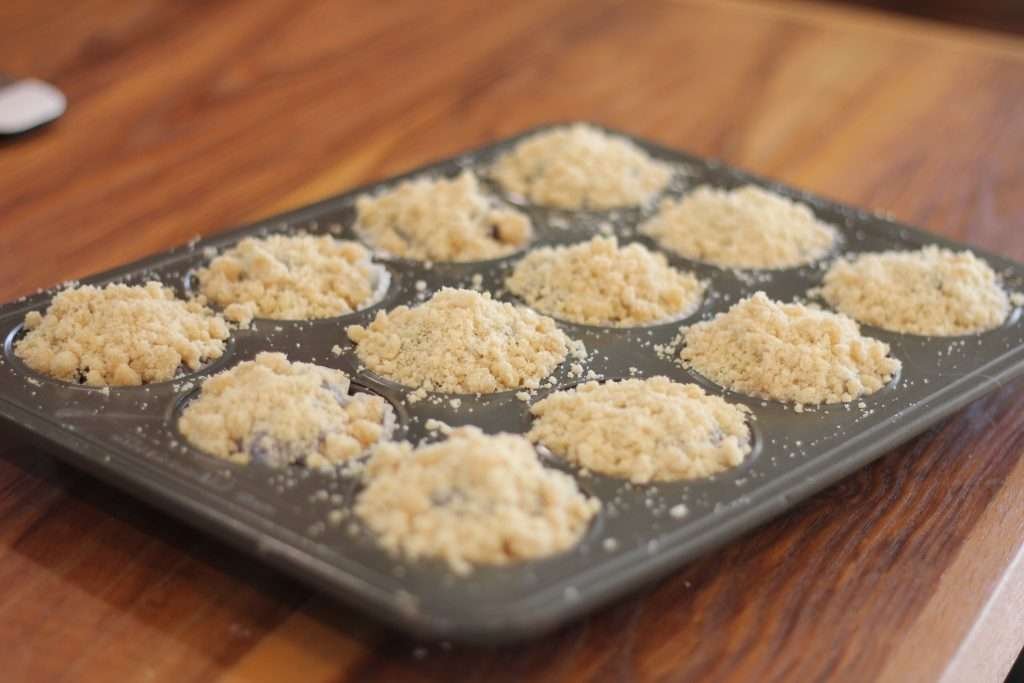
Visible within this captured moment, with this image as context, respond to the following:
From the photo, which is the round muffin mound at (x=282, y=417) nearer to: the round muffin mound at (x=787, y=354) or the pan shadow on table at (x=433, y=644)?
the pan shadow on table at (x=433, y=644)

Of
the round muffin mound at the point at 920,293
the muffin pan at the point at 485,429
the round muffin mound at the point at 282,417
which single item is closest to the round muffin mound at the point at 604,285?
the muffin pan at the point at 485,429

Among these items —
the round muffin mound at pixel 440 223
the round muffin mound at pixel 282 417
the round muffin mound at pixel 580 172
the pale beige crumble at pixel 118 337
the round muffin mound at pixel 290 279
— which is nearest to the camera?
the round muffin mound at pixel 282 417

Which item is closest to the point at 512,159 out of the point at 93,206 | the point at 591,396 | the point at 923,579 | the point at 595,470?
the point at 93,206

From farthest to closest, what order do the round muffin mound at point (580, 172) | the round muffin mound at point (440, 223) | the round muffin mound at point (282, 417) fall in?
1. the round muffin mound at point (580, 172)
2. the round muffin mound at point (440, 223)
3. the round muffin mound at point (282, 417)

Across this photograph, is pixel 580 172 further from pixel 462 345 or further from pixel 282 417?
pixel 282 417

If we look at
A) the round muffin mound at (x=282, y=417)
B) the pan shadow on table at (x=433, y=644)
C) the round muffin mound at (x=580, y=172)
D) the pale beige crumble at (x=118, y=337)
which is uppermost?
the round muffin mound at (x=580, y=172)
